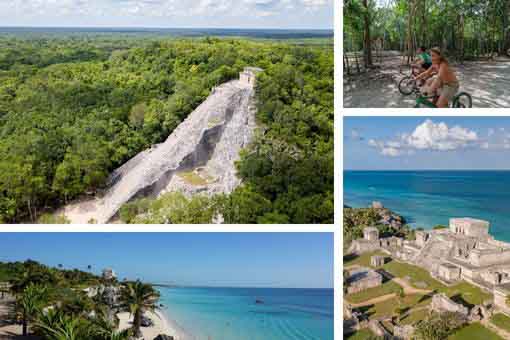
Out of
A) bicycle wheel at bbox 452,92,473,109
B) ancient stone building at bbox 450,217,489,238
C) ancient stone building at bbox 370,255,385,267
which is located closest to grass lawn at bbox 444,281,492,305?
ancient stone building at bbox 450,217,489,238

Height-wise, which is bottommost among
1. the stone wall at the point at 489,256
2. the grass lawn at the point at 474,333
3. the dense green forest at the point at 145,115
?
the grass lawn at the point at 474,333

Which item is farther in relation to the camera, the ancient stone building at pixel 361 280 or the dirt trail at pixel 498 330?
the ancient stone building at pixel 361 280

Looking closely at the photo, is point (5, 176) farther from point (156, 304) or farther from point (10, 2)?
point (156, 304)

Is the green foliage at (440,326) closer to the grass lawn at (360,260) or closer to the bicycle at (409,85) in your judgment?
the grass lawn at (360,260)

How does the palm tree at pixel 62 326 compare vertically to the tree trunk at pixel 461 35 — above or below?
below

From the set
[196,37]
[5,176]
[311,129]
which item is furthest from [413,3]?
[5,176]

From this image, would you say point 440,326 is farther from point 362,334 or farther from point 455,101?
point 455,101

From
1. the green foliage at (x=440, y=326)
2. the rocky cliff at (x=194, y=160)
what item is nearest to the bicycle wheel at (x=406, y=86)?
the rocky cliff at (x=194, y=160)
